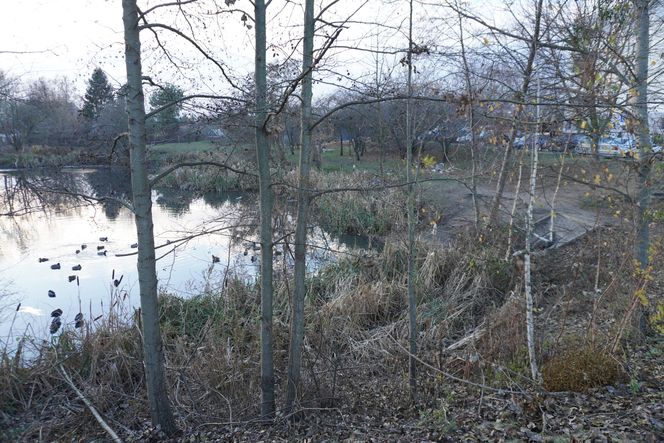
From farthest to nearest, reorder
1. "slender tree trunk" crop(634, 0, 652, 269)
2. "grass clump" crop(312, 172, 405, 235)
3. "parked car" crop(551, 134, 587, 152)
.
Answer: "grass clump" crop(312, 172, 405, 235)
"parked car" crop(551, 134, 587, 152)
"slender tree trunk" crop(634, 0, 652, 269)

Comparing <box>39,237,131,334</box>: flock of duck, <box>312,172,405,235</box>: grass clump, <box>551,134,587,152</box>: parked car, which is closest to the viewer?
<box>551,134,587,152</box>: parked car

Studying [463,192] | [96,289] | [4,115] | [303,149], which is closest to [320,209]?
[463,192]

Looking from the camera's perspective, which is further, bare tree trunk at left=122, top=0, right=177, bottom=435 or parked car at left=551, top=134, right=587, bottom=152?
parked car at left=551, top=134, right=587, bottom=152

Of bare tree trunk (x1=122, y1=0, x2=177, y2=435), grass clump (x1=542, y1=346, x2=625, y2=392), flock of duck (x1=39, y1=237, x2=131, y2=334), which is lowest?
flock of duck (x1=39, y1=237, x2=131, y2=334)

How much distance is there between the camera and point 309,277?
9.65 meters

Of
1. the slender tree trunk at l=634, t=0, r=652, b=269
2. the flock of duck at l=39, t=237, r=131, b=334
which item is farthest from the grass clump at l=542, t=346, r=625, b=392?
the flock of duck at l=39, t=237, r=131, b=334

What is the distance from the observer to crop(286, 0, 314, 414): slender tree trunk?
4.65 meters

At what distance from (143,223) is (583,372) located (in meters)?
4.22

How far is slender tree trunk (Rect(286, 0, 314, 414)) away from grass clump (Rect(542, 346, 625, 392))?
2399mm

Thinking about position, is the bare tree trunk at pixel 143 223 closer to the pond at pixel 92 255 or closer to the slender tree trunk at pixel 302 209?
the pond at pixel 92 255

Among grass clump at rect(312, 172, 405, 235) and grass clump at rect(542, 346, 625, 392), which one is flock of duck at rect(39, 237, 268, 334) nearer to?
grass clump at rect(542, 346, 625, 392)

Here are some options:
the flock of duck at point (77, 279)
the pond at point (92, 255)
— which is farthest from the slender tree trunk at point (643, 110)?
the flock of duck at point (77, 279)

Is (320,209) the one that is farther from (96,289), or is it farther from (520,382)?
(520,382)

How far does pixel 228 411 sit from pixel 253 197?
181 inches
